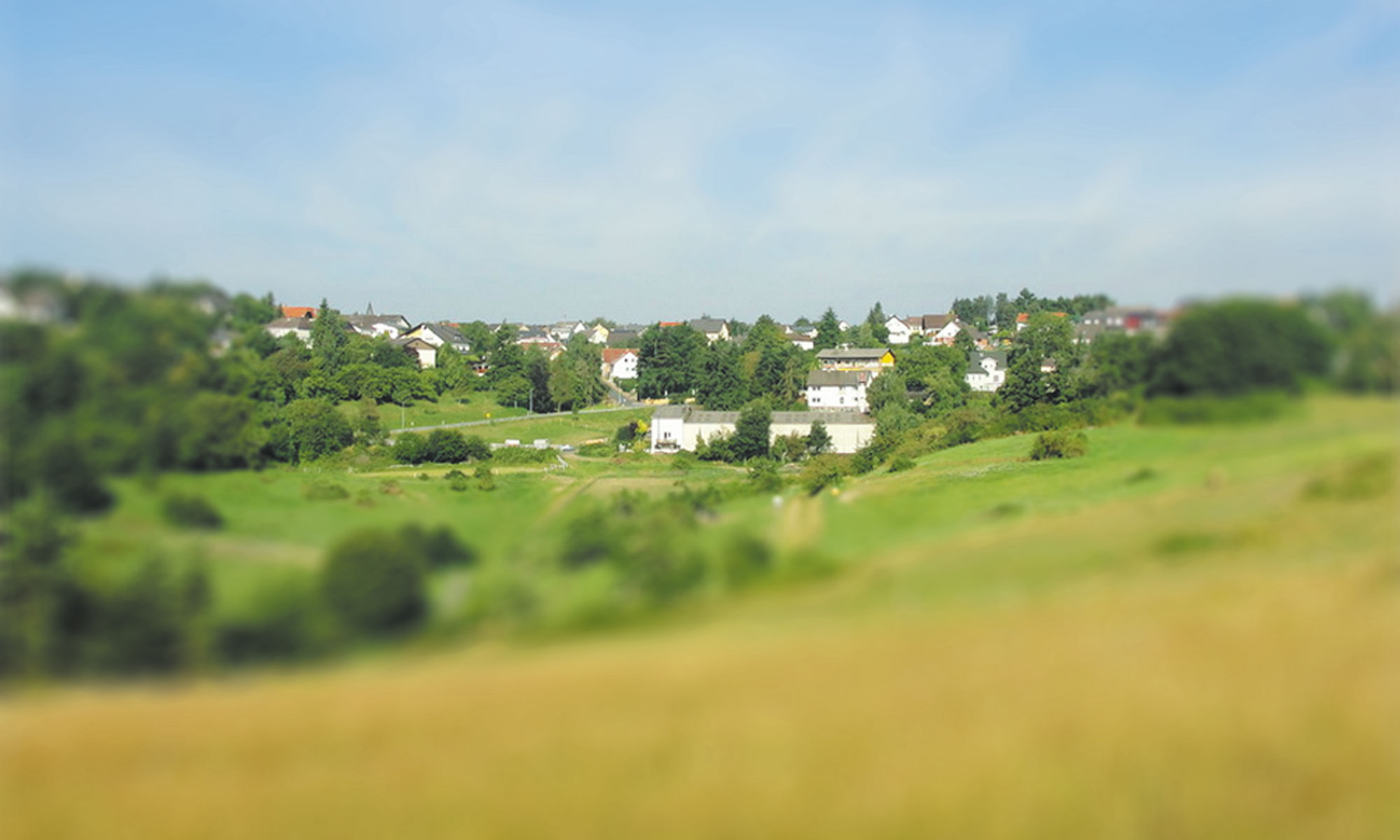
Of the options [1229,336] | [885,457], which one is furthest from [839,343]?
[1229,336]

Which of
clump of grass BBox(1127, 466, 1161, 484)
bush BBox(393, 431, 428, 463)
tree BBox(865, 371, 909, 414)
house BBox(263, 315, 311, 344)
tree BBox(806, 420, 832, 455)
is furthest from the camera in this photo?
tree BBox(865, 371, 909, 414)

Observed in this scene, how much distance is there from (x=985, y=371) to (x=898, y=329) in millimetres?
49566

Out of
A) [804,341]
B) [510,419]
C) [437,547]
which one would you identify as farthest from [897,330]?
[437,547]

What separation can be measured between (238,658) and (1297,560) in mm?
5372

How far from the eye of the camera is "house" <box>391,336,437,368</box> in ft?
59.2

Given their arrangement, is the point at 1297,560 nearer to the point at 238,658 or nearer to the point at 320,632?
the point at 320,632

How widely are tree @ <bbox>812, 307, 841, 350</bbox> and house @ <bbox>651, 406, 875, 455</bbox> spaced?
32.5 meters

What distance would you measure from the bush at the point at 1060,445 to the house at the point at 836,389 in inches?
1443

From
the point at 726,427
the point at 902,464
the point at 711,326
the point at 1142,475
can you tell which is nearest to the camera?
the point at 1142,475

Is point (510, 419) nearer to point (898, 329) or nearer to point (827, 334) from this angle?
point (827, 334)

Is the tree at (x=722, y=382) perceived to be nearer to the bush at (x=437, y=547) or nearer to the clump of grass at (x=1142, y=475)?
the clump of grass at (x=1142, y=475)

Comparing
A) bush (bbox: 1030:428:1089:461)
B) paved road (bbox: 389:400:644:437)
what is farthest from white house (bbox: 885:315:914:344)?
bush (bbox: 1030:428:1089:461)

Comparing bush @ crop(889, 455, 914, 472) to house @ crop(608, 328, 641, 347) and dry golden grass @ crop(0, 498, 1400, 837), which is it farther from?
house @ crop(608, 328, 641, 347)

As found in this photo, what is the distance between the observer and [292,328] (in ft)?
28.0
